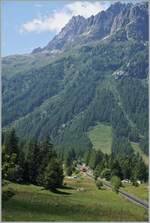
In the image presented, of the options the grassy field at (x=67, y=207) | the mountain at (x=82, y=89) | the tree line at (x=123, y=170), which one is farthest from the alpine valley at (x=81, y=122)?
the mountain at (x=82, y=89)

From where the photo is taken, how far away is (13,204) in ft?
28.6

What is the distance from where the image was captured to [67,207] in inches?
353

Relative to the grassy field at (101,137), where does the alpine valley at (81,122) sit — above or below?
above

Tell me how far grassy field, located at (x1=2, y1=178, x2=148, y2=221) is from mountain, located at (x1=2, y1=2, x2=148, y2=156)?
6594cm

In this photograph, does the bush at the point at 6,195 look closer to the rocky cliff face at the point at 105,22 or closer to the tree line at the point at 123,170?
the tree line at the point at 123,170

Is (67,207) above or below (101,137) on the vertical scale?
above

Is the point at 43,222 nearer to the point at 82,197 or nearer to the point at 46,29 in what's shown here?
the point at 82,197

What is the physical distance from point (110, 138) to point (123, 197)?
3220 inches

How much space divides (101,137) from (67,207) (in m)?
84.0

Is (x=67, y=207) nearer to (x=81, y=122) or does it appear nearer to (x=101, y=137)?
(x=101, y=137)

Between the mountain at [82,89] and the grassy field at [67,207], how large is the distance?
6594 centimetres

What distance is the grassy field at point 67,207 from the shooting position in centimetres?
818

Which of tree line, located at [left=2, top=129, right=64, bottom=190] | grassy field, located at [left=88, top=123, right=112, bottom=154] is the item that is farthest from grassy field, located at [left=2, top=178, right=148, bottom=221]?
grassy field, located at [left=88, top=123, right=112, bottom=154]

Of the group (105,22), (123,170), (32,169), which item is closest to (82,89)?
(105,22)
